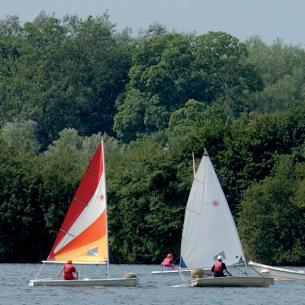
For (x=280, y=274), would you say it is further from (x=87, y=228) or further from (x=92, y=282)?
(x=87, y=228)

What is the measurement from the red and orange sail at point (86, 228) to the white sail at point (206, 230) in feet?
12.1

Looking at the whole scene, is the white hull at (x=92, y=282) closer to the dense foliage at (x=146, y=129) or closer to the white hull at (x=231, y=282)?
the white hull at (x=231, y=282)

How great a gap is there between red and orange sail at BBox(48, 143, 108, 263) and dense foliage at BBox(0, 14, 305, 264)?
26454 mm

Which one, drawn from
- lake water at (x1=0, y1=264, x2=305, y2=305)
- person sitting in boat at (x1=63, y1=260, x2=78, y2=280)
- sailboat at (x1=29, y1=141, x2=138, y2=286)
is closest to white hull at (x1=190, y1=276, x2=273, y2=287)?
lake water at (x1=0, y1=264, x2=305, y2=305)

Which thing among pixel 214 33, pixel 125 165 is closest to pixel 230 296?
pixel 125 165

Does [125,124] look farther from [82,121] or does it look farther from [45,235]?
[45,235]

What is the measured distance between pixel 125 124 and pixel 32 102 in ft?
38.3

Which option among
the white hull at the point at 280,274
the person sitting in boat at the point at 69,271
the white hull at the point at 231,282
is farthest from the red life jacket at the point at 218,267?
the white hull at the point at 280,274

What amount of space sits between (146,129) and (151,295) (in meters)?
88.9

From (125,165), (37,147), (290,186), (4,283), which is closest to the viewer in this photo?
(4,283)

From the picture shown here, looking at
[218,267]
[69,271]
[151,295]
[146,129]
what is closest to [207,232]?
[218,267]

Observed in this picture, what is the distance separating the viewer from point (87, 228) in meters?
66.2

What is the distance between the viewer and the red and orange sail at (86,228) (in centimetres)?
6619

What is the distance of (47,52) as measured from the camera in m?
168
